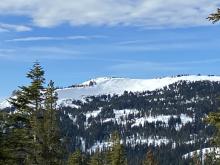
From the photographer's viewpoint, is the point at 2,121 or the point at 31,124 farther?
the point at 31,124

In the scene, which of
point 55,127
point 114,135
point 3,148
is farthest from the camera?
point 114,135

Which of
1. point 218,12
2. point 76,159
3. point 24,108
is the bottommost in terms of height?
point 76,159

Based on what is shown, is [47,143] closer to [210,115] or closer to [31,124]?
[31,124]

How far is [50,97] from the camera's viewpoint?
3369 cm

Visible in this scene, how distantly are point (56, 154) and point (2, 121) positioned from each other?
937 centimetres

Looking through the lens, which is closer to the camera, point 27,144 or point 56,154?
point 27,144

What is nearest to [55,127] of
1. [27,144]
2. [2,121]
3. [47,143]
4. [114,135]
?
[47,143]

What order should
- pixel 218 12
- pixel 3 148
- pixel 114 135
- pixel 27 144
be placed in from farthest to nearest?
pixel 114 135
pixel 27 144
pixel 3 148
pixel 218 12

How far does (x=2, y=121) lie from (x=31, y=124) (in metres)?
7.23

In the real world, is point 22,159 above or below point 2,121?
below

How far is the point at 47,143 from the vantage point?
30.4m

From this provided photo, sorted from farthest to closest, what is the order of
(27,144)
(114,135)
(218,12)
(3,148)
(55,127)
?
(114,135) → (55,127) → (27,144) → (3,148) → (218,12)

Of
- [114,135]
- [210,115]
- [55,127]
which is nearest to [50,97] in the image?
[55,127]

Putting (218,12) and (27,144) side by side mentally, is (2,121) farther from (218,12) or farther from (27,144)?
(218,12)
